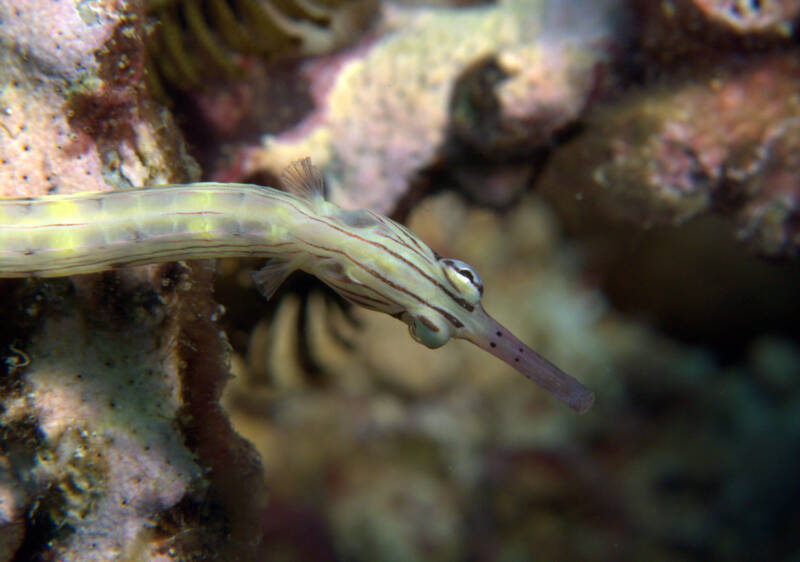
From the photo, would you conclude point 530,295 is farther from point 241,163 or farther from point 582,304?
point 241,163

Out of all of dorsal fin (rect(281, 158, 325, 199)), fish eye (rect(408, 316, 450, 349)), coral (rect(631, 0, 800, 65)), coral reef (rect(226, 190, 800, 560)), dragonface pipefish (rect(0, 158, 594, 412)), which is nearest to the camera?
dragonface pipefish (rect(0, 158, 594, 412))

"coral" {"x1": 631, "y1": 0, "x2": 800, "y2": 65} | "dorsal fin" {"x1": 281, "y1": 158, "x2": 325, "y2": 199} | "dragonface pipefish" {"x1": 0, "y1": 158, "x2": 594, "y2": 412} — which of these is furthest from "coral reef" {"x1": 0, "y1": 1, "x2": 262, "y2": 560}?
"coral" {"x1": 631, "y1": 0, "x2": 800, "y2": 65}

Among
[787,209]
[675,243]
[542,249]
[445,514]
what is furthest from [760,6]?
[445,514]

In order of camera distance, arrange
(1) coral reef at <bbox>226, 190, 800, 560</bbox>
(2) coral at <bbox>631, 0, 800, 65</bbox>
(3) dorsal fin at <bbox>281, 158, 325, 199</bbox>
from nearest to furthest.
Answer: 1. (3) dorsal fin at <bbox>281, 158, 325, 199</bbox>
2. (2) coral at <bbox>631, 0, 800, 65</bbox>
3. (1) coral reef at <bbox>226, 190, 800, 560</bbox>

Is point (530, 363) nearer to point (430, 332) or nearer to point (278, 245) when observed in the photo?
point (430, 332)

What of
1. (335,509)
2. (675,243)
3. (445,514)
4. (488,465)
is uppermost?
(675,243)

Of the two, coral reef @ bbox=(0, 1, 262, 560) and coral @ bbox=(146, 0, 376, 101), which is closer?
coral reef @ bbox=(0, 1, 262, 560)

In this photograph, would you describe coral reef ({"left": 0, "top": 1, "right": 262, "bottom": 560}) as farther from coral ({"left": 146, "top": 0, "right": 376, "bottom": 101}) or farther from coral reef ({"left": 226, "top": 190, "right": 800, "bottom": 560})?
coral reef ({"left": 226, "top": 190, "right": 800, "bottom": 560})
